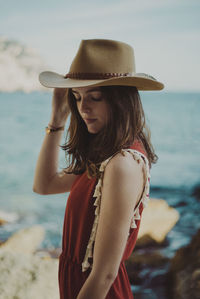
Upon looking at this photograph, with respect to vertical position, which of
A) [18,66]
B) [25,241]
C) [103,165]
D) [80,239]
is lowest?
[18,66]

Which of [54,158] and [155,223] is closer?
[54,158]

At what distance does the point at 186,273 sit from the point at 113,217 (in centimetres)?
216

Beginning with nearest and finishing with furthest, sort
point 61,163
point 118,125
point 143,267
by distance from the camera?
point 118,125 < point 143,267 < point 61,163

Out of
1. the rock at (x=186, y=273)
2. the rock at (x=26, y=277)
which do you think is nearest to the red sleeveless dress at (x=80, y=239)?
the rock at (x=26, y=277)

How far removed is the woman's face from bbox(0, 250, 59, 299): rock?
1.47m

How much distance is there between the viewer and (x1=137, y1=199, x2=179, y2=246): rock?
409cm

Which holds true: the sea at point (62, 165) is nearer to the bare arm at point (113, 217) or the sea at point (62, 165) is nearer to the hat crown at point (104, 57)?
the hat crown at point (104, 57)

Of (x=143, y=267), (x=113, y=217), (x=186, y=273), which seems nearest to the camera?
(x=113, y=217)

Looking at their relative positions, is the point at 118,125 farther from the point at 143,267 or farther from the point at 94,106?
the point at 143,267

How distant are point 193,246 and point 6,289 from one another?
5.80 ft

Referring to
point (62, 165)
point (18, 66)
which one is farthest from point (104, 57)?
point (18, 66)

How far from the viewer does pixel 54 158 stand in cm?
126

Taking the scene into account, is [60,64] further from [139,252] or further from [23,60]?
[139,252]

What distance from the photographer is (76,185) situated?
108 cm
